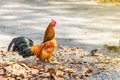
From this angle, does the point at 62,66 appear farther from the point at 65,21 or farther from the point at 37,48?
the point at 65,21

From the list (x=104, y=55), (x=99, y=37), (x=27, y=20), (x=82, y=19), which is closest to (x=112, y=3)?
(x=82, y=19)

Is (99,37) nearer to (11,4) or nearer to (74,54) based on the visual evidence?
(74,54)

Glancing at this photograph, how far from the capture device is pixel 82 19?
35.1ft

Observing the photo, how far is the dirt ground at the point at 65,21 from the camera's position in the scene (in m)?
8.64

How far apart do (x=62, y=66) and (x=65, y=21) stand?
172 inches

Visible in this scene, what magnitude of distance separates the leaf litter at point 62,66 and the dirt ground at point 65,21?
0.63 metres

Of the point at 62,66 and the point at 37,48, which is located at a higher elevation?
the point at 37,48

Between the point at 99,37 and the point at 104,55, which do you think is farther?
the point at 99,37

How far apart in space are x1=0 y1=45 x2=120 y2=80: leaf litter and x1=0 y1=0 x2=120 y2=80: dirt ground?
0.63 meters

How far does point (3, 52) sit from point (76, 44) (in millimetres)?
1691

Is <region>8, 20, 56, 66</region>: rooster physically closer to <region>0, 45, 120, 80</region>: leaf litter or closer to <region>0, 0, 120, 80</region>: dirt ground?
<region>0, 45, 120, 80</region>: leaf litter

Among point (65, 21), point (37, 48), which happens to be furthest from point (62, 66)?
point (65, 21)

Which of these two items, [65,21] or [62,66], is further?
[65,21]

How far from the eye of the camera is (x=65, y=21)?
414 inches
